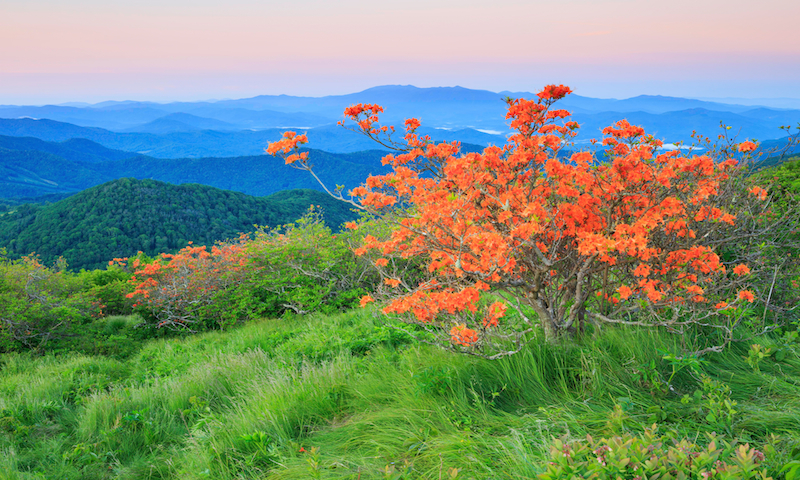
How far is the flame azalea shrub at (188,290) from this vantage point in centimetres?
1084

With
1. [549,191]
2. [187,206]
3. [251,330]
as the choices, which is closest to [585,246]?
[549,191]

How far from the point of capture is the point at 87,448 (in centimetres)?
355

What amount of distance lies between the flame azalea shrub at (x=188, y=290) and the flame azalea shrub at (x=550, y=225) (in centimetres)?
823

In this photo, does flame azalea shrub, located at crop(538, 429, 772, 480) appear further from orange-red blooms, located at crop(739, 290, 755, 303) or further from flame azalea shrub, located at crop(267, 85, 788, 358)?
orange-red blooms, located at crop(739, 290, 755, 303)

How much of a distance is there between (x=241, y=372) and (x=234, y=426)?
1.72 meters

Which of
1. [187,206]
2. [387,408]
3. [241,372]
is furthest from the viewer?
[187,206]

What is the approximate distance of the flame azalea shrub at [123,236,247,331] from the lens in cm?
1084

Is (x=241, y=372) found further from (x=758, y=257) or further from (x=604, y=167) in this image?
(x=758, y=257)

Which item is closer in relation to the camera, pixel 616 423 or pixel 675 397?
pixel 616 423

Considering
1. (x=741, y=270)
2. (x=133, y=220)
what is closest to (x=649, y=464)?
(x=741, y=270)

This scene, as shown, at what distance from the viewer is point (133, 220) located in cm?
7012

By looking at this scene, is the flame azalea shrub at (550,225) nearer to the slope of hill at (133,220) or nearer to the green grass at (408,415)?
the green grass at (408,415)

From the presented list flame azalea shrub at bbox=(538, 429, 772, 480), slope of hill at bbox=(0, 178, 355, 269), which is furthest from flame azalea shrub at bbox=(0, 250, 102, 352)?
slope of hill at bbox=(0, 178, 355, 269)

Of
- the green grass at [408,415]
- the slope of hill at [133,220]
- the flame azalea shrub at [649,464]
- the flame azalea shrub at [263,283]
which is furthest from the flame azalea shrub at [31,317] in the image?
the slope of hill at [133,220]
